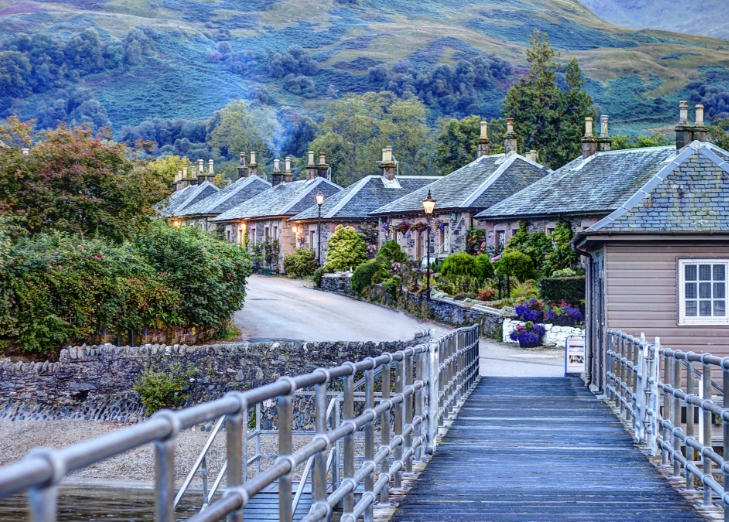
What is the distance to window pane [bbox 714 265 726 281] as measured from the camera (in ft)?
66.2

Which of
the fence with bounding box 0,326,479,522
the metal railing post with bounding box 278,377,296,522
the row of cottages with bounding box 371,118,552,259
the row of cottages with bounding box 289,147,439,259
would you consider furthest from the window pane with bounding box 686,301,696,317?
the row of cottages with bounding box 289,147,439,259

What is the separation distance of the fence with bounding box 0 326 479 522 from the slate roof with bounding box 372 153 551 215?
35.3 metres

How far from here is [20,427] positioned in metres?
23.6

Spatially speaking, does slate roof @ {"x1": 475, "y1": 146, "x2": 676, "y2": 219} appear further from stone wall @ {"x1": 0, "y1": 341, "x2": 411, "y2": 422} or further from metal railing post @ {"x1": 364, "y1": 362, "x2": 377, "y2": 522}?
metal railing post @ {"x1": 364, "y1": 362, "x2": 377, "y2": 522}

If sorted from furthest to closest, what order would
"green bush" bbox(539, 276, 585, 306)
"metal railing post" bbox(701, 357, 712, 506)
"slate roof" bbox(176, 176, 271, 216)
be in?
1. "slate roof" bbox(176, 176, 271, 216)
2. "green bush" bbox(539, 276, 585, 306)
3. "metal railing post" bbox(701, 357, 712, 506)

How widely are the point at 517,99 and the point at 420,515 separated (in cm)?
8277

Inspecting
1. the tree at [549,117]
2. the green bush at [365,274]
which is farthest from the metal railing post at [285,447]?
the tree at [549,117]

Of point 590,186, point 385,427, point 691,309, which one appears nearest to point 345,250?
point 590,186

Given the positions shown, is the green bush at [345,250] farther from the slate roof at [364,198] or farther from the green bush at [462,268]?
the green bush at [462,268]

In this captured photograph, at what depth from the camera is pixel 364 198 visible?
59938 mm

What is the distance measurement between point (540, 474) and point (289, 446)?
234 inches

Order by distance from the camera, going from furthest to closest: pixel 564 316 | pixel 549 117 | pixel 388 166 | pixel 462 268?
pixel 549 117
pixel 388 166
pixel 462 268
pixel 564 316

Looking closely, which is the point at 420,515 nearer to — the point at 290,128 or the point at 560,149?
the point at 560,149

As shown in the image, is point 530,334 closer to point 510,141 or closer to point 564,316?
point 564,316
